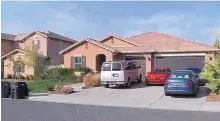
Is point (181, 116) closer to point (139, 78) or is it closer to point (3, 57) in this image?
point (139, 78)

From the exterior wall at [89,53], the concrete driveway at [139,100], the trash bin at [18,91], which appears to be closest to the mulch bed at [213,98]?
the concrete driveway at [139,100]

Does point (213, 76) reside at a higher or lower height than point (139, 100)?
higher

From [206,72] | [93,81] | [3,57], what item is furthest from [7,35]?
[206,72]

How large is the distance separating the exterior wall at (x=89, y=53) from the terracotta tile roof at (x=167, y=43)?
539cm

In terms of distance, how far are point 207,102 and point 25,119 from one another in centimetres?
974

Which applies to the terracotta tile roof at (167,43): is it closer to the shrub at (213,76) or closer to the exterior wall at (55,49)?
the exterior wall at (55,49)

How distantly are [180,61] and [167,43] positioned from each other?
6762 mm

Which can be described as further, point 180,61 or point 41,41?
point 41,41

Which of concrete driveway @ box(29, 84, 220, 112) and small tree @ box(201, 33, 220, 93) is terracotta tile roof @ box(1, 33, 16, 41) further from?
small tree @ box(201, 33, 220, 93)

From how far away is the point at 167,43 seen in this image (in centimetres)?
3794

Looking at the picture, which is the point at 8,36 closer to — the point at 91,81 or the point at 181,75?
the point at 91,81

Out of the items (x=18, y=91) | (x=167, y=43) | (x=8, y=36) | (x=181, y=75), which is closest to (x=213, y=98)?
(x=181, y=75)

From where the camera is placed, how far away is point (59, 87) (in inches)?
831

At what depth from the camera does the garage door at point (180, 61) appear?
102 feet
